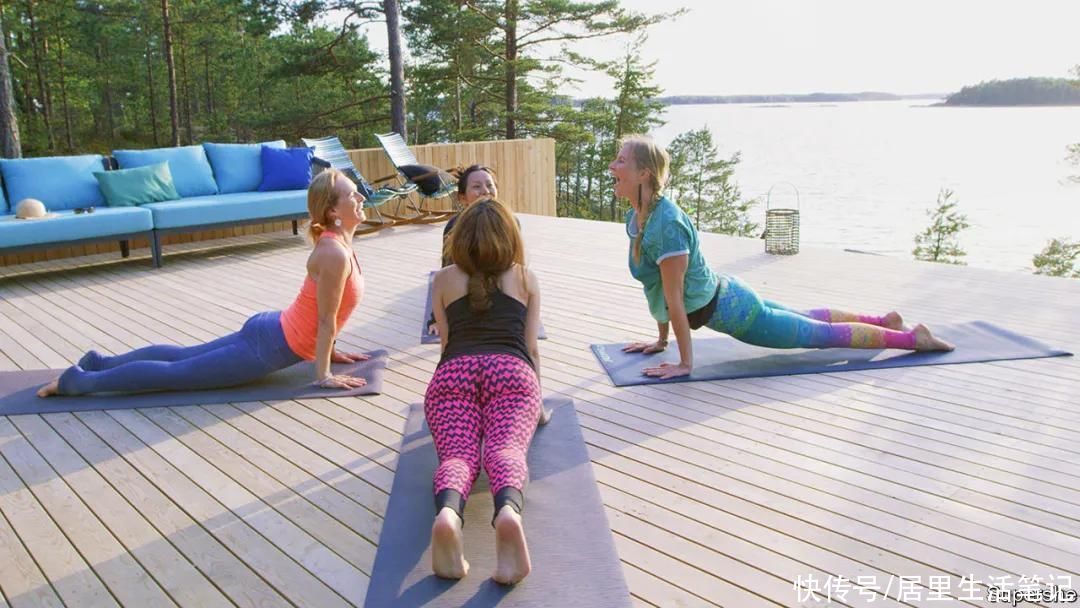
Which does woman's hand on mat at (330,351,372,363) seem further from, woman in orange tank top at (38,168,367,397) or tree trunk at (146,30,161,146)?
tree trunk at (146,30,161,146)

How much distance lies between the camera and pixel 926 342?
3.43m

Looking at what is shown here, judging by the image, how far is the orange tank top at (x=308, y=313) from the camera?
120 inches

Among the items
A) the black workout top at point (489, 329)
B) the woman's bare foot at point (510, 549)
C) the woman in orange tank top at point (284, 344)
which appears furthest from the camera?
the woman in orange tank top at point (284, 344)

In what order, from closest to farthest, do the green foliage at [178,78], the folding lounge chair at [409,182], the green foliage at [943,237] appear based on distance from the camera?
the folding lounge chair at [409,182] → the green foliage at [178,78] → the green foliage at [943,237]

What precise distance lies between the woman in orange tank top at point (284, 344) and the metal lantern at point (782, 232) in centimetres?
374

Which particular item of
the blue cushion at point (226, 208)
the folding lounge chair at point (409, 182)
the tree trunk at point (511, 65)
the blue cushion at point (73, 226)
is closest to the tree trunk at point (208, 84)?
the tree trunk at point (511, 65)

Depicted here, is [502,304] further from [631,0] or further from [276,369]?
[631,0]

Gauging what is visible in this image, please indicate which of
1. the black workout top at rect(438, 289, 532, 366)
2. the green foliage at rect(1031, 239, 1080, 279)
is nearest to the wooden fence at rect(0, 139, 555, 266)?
the black workout top at rect(438, 289, 532, 366)

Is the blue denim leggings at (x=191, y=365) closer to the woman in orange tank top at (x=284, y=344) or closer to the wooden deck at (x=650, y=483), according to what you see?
the woman in orange tank top at (x=284, y=344)

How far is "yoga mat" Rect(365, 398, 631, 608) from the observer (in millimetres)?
1724

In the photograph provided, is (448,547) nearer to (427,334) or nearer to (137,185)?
(427,334)

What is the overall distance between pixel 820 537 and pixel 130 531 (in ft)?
5.81

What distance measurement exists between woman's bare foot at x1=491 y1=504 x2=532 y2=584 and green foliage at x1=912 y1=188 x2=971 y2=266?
2474cm

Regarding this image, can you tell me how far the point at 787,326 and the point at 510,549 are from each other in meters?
1.93
